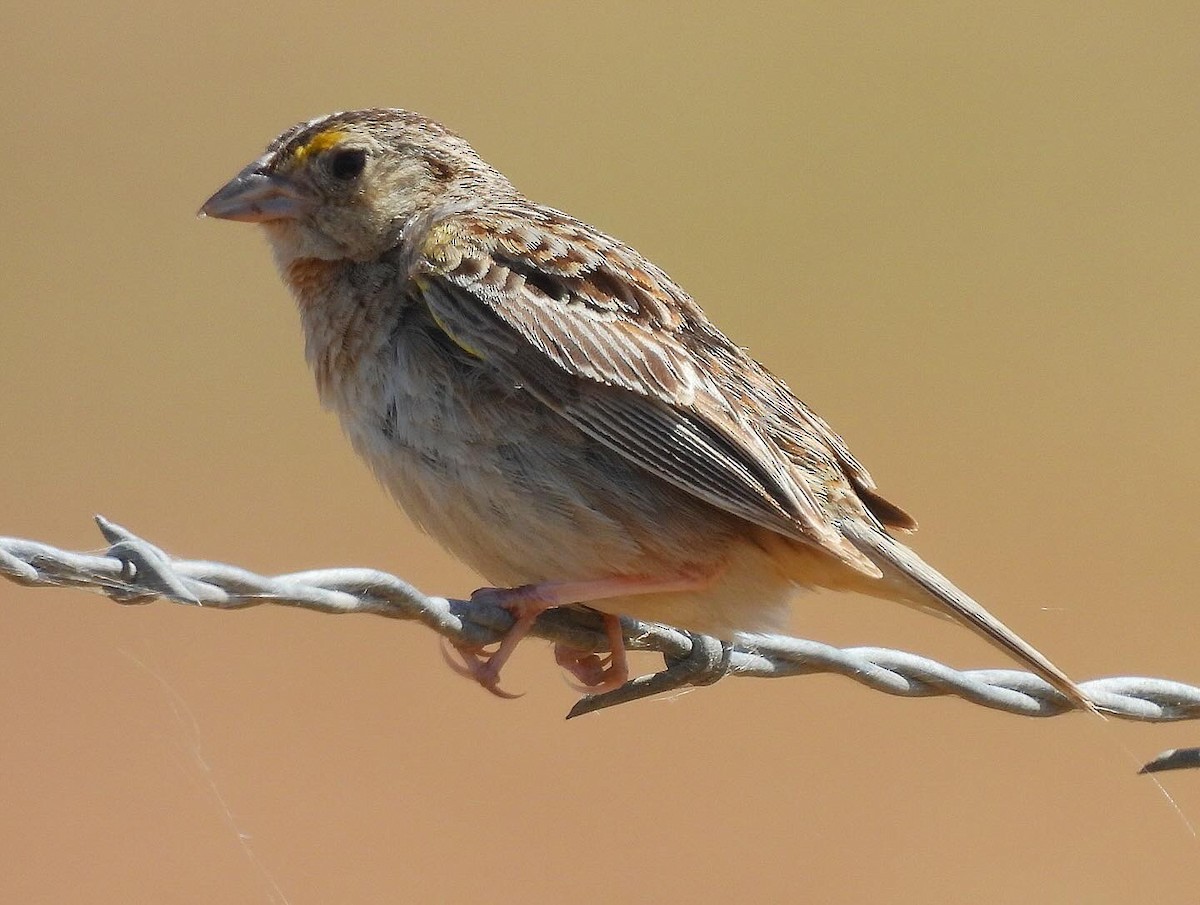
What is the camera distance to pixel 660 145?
16859 millimetres

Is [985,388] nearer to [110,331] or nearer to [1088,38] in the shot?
[1088,38]

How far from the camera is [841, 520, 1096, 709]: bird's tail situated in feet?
13.8

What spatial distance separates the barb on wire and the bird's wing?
1.03 ft

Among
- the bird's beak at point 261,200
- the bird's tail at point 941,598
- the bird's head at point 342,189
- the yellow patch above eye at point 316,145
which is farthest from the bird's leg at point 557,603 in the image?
the yellow patch above eye at point 316,145

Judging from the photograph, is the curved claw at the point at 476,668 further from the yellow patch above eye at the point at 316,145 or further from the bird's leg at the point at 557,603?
the yellow patch above eye at the point at 316,145

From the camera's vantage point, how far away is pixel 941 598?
4.46m

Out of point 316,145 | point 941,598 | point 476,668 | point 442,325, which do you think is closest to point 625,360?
point 442,325

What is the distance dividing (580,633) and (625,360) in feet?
2.60

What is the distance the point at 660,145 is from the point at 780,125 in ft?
4.17

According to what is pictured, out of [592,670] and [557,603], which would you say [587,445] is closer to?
[557,603]

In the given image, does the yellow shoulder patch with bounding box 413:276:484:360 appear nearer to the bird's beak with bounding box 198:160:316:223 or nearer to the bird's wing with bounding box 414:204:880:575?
the bird's wing with bounding box 414:204:880:575

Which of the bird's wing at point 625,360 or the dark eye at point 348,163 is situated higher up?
the dark eye at point 348,163

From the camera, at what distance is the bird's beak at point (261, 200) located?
524 centimetres

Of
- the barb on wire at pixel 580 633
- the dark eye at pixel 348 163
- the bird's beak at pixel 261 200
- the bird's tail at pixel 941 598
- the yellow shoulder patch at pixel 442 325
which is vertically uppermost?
the dark eye at pixel 348 163
